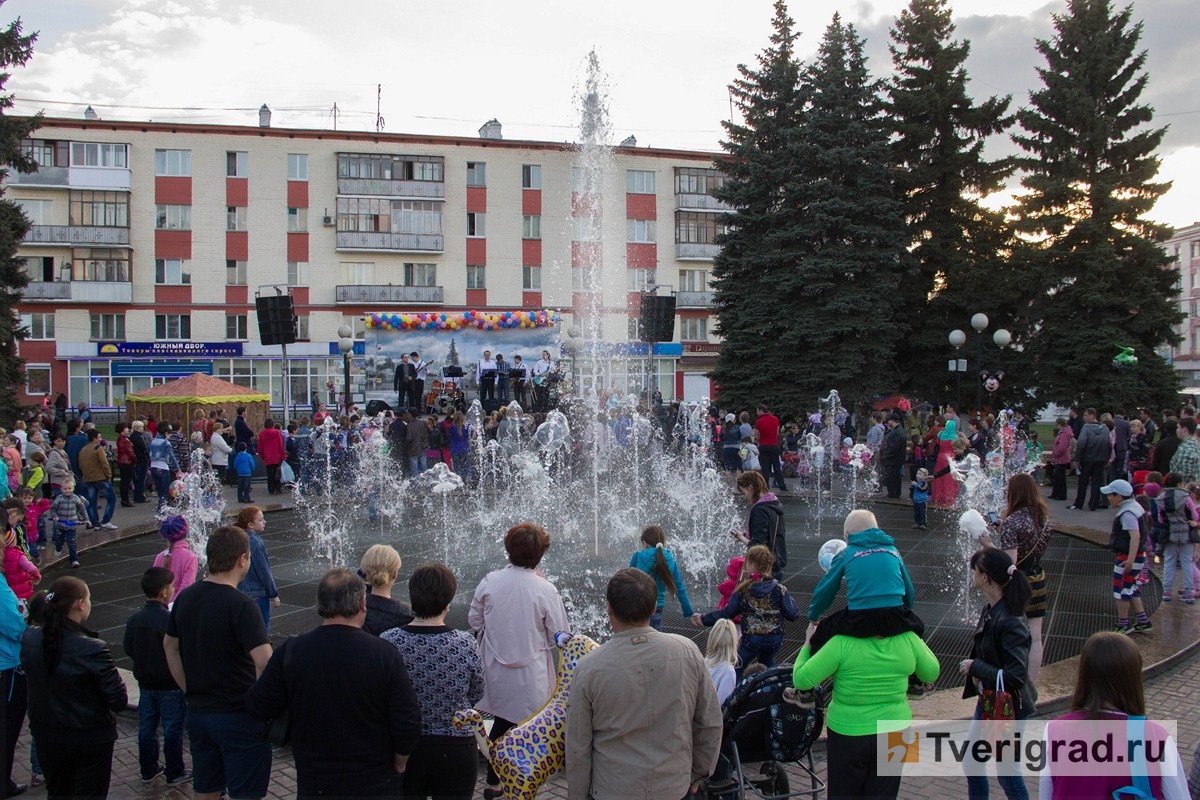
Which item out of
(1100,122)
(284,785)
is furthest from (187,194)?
(284,785)

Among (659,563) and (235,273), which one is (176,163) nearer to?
(235,273)

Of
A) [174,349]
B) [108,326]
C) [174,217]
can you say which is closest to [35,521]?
[174,349]

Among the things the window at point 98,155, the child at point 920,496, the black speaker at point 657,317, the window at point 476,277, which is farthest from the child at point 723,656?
the window at point 98,155

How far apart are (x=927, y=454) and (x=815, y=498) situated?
2.54 meters

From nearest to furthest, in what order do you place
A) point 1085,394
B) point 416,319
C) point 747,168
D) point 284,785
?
point 284,785, point 1085,394, point 747,168, point 416,319

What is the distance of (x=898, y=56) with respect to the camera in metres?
29.1

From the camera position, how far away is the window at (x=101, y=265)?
42375 mm

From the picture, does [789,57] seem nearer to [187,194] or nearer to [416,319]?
[416,319]

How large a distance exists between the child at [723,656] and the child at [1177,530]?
6729mm

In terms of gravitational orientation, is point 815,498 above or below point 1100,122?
below

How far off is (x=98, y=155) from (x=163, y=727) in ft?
149

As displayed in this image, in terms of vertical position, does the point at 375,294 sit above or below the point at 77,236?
below

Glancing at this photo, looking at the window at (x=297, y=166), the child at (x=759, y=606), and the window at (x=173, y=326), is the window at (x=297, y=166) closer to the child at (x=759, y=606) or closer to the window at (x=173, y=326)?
the window at (x=173, y=326)

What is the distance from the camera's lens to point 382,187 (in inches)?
1735
